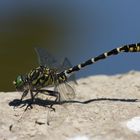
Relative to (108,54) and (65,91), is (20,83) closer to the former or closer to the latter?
(65,91)

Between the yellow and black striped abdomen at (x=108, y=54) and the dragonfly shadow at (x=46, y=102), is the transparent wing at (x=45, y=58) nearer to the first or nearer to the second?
the yellow and black striped abdomen at (x=108, y=54)

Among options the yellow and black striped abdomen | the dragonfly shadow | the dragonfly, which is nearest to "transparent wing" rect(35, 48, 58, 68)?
the dragonfly

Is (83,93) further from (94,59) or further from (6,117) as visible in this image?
(6,117)

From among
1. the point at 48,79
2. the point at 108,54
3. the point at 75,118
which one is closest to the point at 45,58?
the point at 48,79

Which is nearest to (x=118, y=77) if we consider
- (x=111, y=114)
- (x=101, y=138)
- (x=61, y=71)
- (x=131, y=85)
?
(x=131, y=85)

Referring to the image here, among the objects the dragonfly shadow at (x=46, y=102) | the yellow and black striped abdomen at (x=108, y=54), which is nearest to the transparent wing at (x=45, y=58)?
the yellow and black striped abdomen at (x=108, y=54)
